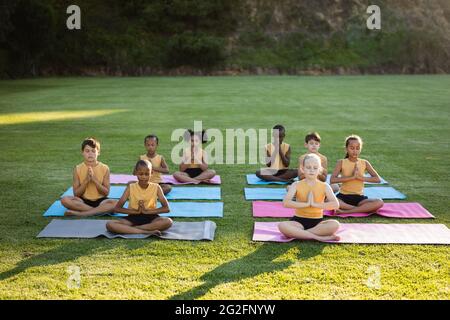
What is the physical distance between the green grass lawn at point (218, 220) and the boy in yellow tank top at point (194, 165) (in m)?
0.45

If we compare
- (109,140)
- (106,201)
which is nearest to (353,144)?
(106,201)

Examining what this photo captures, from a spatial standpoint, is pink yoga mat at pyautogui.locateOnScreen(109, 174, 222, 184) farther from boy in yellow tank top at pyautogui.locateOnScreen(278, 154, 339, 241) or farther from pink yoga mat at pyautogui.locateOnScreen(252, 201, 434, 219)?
boy in yellow tank top at pyautogui.locateOnScreen(278, 154, 339, 241)

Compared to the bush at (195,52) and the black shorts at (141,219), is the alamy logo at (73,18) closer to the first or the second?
the bush at (195,52)

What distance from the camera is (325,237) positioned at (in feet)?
19.8

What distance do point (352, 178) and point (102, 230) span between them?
10.4ft

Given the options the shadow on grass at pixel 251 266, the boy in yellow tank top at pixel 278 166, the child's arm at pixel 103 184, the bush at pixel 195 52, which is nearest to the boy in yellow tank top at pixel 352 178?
the shadow on grass at pixel 251 266

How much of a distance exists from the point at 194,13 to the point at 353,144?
135ft

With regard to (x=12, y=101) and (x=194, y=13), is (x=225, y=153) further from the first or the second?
(x=194, y=13)

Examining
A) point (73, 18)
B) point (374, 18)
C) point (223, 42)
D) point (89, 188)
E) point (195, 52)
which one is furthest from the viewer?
point (374, 18)

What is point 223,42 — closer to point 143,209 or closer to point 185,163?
point 185,163

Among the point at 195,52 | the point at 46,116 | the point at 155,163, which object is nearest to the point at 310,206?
the point at 155,163

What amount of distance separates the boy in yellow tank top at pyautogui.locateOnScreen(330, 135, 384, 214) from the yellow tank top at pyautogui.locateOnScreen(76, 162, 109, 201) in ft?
9.53

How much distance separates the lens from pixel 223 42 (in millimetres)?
43438

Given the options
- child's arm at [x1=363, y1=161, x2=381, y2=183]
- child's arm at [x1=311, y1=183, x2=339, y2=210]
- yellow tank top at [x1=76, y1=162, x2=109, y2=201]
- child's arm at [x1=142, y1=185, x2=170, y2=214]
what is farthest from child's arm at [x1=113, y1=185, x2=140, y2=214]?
child's arm at [x1=363, y1=161, x2=381, y2=183]
